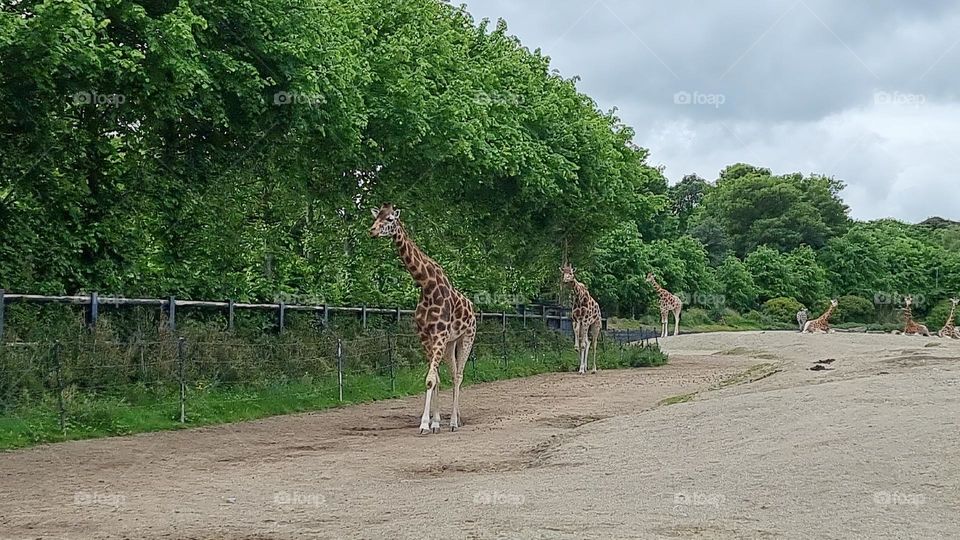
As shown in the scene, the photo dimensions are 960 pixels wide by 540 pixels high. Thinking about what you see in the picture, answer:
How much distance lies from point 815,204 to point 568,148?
2247 inches

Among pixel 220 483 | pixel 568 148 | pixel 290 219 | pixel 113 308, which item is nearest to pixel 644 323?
pixel 568 148

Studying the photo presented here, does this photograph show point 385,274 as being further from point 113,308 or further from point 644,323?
point 644,323

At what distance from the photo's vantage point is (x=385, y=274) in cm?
2694

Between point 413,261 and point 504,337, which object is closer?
point 413,261

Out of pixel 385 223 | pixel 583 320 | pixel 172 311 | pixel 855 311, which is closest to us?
pixel 385 223

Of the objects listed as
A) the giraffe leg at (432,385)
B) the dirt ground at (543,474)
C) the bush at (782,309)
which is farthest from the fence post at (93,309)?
the bush at (782,309)

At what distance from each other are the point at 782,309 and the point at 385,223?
167 feet

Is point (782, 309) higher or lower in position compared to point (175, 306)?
higher

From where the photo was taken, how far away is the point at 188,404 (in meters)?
15.5

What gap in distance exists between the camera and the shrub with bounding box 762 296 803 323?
6106 cm

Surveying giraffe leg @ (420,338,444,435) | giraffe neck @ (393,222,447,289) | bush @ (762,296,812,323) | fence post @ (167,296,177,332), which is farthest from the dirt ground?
bush @ (762,296,812,323)

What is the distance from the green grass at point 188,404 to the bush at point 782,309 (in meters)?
41.6

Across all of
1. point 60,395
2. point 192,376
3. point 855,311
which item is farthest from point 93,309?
point 855,311

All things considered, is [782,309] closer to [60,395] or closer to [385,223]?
[385,223]
